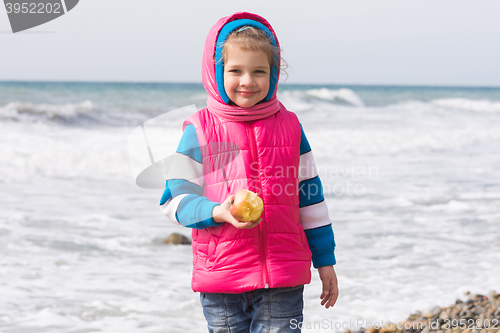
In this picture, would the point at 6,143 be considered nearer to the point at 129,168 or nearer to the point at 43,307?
the point at 129,168

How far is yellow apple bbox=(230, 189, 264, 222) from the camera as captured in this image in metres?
1.65

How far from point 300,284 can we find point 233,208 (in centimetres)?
51

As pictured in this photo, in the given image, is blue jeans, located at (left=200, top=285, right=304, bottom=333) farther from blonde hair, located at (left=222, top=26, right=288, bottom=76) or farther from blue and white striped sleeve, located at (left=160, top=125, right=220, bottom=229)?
blonde hair, located at (left=222, top=26, right=288, bottom=76)

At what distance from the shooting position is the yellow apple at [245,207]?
1.65m

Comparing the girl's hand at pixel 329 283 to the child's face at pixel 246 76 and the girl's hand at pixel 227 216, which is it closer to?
the girl's hand at pixel 227 216

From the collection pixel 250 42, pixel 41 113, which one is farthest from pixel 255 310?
pixel 41 113

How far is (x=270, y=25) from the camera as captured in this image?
2.00 meters

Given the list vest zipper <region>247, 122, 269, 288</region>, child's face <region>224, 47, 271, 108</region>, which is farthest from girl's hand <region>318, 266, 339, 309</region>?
child's face <region>224, 47, 271, 108</region>

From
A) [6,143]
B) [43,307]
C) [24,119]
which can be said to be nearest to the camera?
[43,307]

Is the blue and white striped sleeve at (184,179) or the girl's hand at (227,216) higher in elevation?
the blue and white striped sleeve at (184,179)

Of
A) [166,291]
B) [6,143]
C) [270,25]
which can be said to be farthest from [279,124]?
[6,143]

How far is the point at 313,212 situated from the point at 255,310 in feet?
1.57

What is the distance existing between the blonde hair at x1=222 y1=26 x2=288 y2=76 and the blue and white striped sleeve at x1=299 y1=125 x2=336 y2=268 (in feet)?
1.27

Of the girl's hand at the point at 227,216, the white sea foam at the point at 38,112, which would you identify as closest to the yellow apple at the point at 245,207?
the girl's hand at the point at 227,216
